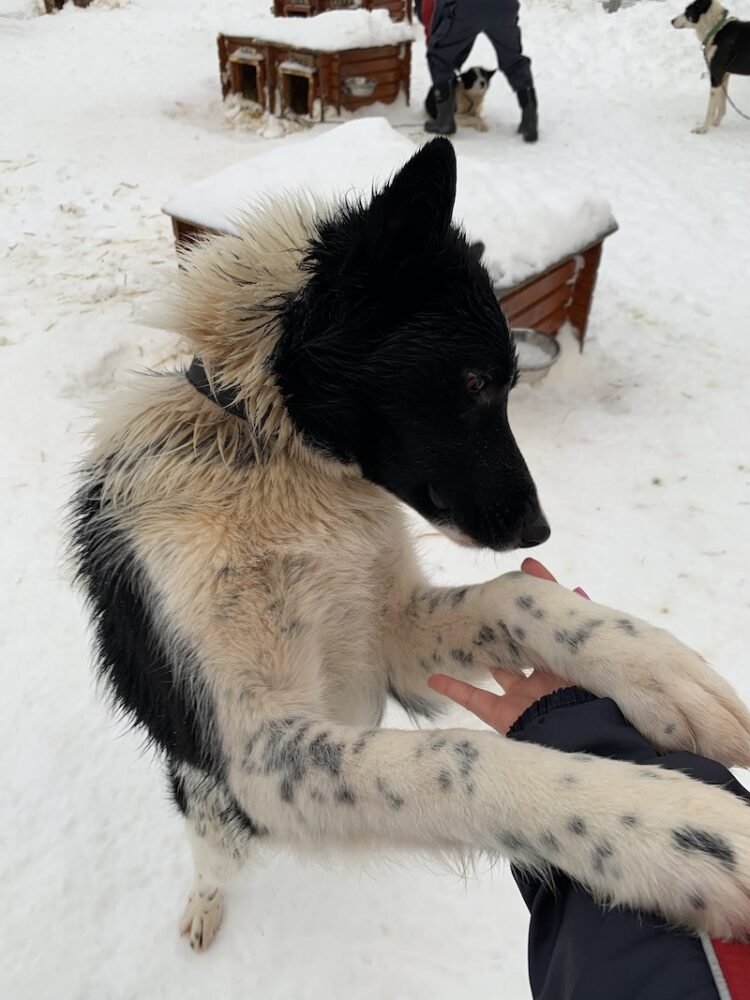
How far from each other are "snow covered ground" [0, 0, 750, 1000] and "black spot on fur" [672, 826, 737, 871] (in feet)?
2.33

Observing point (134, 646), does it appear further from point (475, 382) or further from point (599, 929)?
point (599, 929)

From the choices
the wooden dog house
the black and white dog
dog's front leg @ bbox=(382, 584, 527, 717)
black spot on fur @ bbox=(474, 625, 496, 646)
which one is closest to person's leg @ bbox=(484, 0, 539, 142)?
the black and white dog

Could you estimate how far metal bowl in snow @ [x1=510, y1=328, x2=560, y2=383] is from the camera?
4215 mm

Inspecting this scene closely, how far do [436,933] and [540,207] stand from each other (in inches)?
155

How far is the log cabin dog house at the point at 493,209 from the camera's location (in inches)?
155

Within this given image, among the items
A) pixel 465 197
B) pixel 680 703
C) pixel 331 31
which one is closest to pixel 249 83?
pixel 331 31

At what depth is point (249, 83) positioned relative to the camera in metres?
9.33

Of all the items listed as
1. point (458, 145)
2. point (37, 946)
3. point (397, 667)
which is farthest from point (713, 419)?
point (458, 145)

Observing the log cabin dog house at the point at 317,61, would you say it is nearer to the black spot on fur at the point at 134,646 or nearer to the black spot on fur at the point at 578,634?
the black spot on fur at the point at 134,646

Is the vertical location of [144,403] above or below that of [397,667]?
above

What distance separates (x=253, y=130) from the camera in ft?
29.3

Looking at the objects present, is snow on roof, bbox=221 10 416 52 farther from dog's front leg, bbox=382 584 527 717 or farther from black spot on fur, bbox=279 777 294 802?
black spot on fur, bbox=279 777 294 802

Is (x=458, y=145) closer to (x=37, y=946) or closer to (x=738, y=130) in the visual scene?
(x=738, y=130)

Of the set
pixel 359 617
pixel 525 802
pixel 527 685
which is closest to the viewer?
pixel 525 802
